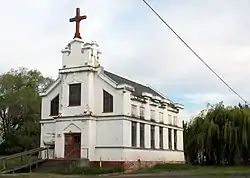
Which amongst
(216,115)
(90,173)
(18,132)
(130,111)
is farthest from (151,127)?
(18,132)

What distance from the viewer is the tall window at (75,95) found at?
4499 centimetres

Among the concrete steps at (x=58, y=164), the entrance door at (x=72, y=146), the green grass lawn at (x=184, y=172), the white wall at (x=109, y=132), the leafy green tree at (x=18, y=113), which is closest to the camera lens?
the green grass lawn at (x=184, y=172)

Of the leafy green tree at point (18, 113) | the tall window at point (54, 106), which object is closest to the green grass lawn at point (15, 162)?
the tall window at point (54, 106)

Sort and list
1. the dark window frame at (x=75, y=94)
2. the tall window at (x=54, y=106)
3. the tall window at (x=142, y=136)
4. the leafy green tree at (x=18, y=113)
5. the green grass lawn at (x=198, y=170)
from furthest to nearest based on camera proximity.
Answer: the leafy green tree at (x=18, y=113), the tall window at (x=54, y=106), the tall window at (x=142, y=136), the dark window frame at (x=75, y=94), the green grass lawn at (x=198, y=170)

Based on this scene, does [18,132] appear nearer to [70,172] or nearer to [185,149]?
[185,149]

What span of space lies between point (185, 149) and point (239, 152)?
8132 millimetres

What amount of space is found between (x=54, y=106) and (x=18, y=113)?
26.8 metres

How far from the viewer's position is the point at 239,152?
5044cm

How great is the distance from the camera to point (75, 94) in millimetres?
45219

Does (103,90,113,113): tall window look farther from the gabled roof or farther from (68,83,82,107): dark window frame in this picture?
the gabled roof

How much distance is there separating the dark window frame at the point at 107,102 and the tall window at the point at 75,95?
8.07 feet

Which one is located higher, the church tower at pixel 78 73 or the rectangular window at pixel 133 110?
the church tower at pixel 78 73

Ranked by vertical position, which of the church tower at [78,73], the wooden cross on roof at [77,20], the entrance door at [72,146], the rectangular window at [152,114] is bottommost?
the entrance door at [72,146]

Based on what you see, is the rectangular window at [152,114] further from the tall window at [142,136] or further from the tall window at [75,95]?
the tall window at [75,95]
